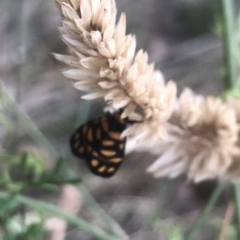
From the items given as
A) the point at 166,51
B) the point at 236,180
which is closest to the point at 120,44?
the point at 236,180

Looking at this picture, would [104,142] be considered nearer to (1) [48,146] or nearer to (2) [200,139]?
(2) [200,139]

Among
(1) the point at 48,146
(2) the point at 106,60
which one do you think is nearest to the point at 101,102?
(1) the point at 48,146

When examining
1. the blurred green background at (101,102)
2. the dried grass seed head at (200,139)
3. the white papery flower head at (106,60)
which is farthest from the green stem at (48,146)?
the blurred green background at (101,102)

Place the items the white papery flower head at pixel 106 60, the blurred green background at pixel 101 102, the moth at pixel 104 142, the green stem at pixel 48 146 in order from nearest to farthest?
the white papery flower head at pixel 106 60 < the moth at pixel 104 142 < the green stem at pixel 48 146 < the blurred green background at pixel 101 102

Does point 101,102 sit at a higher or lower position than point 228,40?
lower

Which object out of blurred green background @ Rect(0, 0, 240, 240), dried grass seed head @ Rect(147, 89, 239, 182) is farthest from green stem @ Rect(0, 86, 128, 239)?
blurred green background @ Rect(0, 0, 240, 240)

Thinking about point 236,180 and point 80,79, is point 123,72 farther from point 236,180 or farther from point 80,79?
point 236,180

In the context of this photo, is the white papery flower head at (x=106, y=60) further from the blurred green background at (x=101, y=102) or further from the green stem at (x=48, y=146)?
the blurred green background at (x=101, y=102)

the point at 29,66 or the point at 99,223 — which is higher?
the point at 29,66
